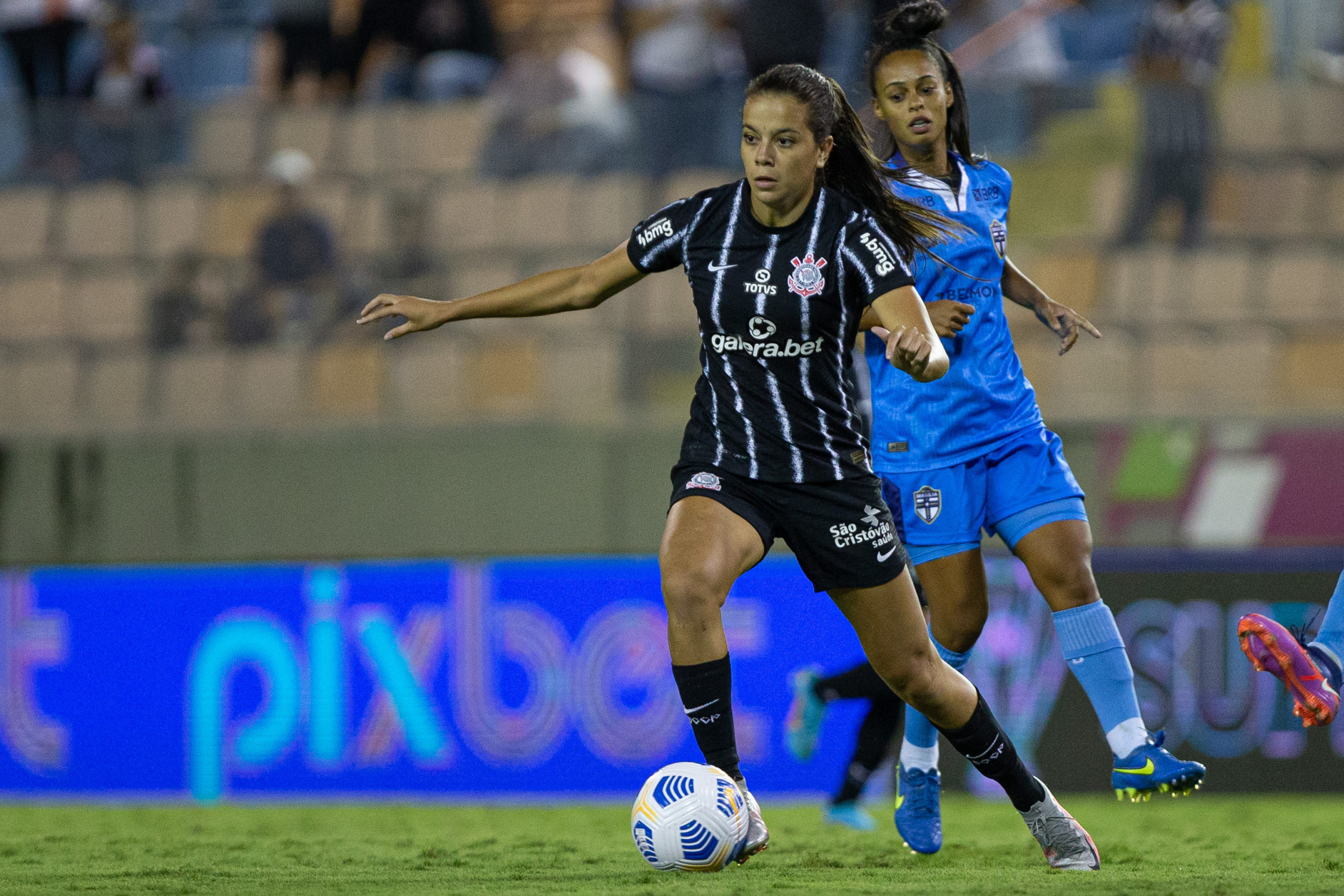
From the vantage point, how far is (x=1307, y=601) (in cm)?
685

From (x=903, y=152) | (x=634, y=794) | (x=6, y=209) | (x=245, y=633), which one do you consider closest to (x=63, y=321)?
(x=6, y=209)

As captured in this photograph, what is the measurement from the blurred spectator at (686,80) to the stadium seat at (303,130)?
5.41 feet

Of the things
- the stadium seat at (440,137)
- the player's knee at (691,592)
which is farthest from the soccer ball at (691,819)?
the stadium seat at (440,137)

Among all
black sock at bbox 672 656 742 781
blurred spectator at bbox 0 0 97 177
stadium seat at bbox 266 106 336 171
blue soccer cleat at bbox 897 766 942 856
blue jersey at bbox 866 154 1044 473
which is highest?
blurred spectator at bbox 0 0 97 177

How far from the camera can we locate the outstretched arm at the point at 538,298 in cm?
420

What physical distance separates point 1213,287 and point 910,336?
4880 mm

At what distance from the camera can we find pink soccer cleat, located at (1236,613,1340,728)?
425 centimetres

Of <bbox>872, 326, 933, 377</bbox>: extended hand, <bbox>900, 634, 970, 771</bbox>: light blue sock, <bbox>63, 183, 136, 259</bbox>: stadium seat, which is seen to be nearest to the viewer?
<bbox>872, 326, 933, 377</bbox>: extended hand

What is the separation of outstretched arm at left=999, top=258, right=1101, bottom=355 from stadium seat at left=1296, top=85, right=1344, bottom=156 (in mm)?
4186

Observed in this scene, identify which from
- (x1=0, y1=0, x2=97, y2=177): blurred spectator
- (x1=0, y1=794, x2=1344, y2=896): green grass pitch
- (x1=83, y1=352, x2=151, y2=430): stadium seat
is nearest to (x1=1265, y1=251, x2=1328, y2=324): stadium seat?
(x1=0, y1=794, x2=1344, y2=896): green grass pitch

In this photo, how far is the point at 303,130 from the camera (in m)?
9.32

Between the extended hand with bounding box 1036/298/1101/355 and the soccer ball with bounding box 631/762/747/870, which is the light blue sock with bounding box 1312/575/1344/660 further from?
the soccer ball with bounding box 631/762/747/870

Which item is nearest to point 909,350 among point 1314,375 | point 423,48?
point 1314,375

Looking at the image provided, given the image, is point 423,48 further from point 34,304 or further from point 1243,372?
point 1243,372
